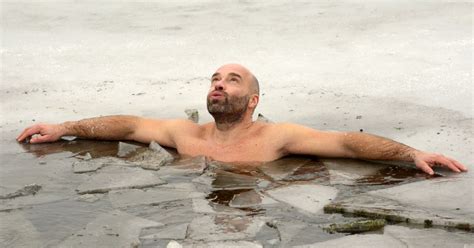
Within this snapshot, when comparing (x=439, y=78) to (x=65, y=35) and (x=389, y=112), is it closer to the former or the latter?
(x=389, y=112)

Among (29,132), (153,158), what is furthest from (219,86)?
(29,132)

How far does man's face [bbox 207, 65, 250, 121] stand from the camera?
22.0ft

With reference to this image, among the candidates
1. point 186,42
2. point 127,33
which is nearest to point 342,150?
point 186,42

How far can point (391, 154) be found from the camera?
6.34 meters

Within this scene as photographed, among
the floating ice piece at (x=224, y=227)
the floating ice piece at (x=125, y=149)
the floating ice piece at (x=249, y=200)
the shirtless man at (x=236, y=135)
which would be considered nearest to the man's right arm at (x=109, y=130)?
the shirtless man at (x=236, y=135)

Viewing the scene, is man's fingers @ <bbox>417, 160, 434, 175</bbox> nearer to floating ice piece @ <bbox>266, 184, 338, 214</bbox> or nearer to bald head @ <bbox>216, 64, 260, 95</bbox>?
floating ice piece @ <bbox>266, 184, 338, 214</bbox>

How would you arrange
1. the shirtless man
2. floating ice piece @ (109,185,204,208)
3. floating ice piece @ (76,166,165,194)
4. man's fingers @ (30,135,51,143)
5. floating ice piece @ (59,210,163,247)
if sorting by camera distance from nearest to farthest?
floating ice piece @ (59,210,163,247) < floating ice piece @ (109,185,204,208) < floating ice piece @ (76,166,165,194) < the shirtless man < man's fingers @ (30,135,51,143)

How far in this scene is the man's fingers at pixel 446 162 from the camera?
607 cm

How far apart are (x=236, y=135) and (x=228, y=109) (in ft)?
0.70

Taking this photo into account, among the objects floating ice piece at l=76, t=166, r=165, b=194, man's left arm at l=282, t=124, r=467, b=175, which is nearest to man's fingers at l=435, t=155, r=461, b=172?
man's left arm at l=282, t=124, r=467, b=175

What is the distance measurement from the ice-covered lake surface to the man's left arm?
81 mm

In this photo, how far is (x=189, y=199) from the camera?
5.72 metres

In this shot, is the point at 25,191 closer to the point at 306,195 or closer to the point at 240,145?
the point at 240,145

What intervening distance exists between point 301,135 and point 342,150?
1.06 feet
